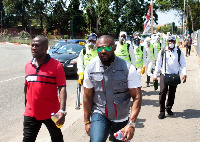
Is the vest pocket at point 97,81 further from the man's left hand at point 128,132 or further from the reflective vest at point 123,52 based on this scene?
the reflective vest at point 123,52

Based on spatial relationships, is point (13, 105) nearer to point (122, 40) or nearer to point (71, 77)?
point (122, 40)

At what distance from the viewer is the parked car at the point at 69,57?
12.6 m

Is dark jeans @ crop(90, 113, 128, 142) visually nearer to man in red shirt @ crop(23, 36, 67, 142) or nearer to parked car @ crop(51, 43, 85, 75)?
man in red shirt @ crop(23, 36, 67, 142)

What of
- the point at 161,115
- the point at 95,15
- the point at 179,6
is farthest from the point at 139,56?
the point at 179,6

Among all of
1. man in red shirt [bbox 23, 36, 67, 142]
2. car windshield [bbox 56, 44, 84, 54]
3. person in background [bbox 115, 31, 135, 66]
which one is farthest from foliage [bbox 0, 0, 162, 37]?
man in red shirt [bbox 23, 36, 67, 142]

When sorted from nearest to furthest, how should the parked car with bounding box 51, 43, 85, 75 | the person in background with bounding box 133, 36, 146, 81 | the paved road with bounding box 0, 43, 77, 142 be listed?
1. the paved road with bounding box 0, 43, 77, 142
2. the person in background with bounding box 133, 36, 146, 81
3. the parked car with bounding box 51, 43, 85, 75

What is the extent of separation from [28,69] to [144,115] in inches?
145

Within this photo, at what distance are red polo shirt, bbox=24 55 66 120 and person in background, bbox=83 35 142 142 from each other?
481 mm

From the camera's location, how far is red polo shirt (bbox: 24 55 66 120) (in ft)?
11.6

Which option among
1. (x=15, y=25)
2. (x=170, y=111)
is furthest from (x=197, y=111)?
(x=15, y=25)

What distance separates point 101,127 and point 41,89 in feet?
2.91

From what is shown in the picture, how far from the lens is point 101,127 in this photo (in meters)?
3.19

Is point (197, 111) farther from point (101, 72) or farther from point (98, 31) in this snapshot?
point (98, 31)

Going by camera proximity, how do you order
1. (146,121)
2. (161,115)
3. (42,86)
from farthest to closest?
(161,115) → (146,121) → (42,86)
